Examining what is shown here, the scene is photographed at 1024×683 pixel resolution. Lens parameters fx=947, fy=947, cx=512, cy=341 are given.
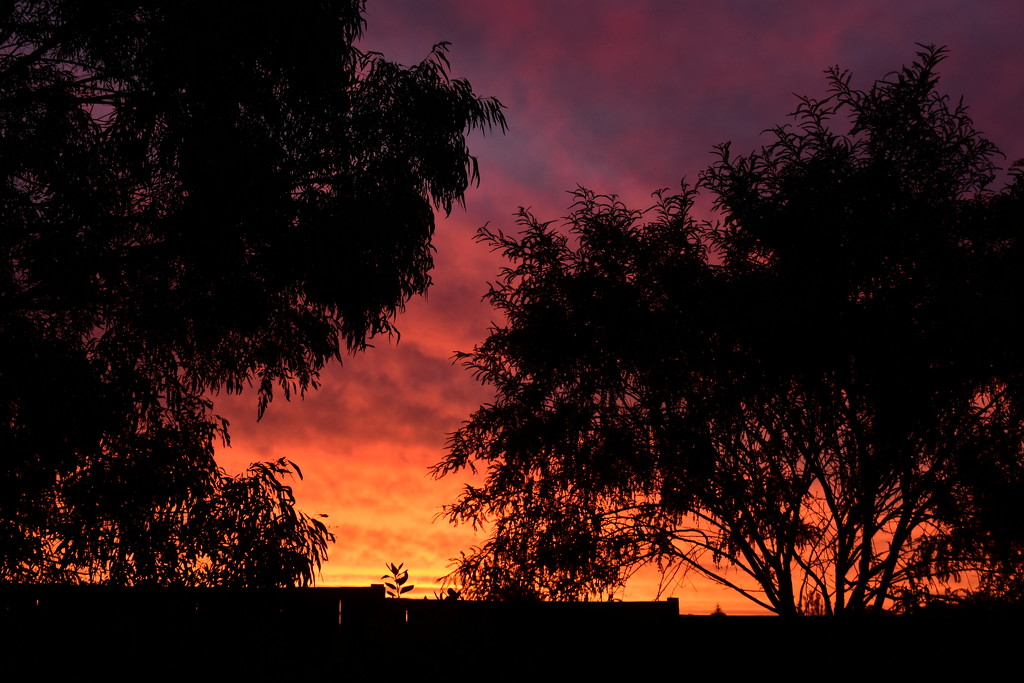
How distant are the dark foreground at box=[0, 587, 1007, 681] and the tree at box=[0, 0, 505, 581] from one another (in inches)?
48.9

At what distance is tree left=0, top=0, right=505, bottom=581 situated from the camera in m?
10.8

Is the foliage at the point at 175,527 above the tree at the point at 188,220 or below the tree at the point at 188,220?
below

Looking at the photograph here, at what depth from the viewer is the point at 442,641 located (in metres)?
9.55

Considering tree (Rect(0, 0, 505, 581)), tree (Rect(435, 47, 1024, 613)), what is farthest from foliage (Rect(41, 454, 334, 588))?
tree (Rect(435, 47, 1024, 613))

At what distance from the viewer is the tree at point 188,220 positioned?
1075cm

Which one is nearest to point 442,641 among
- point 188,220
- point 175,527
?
point 175,527

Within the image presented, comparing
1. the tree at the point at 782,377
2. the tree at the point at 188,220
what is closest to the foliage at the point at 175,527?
the tree at the point at 188,220

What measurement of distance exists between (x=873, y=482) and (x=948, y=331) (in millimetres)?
2362

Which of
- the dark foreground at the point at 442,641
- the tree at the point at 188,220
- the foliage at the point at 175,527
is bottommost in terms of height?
the dark foreground at the point at 442,641

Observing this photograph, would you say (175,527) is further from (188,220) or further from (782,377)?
(782,377)

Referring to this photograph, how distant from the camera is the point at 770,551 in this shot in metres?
14.0

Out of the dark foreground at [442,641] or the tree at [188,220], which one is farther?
the tree at [188,220]

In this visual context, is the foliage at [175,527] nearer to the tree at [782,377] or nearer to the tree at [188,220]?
the tree at [188,220]

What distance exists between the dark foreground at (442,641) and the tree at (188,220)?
4.08 ft
